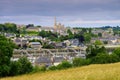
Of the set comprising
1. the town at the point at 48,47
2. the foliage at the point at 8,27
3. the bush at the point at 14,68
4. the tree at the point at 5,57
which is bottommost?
the town at the point at 48,47

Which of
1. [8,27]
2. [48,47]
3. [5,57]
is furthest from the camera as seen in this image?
[8,27]

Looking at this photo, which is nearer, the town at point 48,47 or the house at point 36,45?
the town at point 48,47

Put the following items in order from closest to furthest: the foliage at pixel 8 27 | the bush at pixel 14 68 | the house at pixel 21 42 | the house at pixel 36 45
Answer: the bush at pixel 14 68 → the house at pixel 36 45 → the house at pixel 21 42 → the foliage at pixel 8 27

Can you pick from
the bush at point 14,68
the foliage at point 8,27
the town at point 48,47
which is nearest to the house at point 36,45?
the town at point 48,47

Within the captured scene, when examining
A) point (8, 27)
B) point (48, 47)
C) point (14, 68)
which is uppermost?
point (14, 68)

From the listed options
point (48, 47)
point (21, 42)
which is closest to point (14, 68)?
point (48, 47)

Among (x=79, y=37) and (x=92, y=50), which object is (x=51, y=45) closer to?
(x=79, y=37)

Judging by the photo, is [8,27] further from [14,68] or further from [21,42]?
[14,68]

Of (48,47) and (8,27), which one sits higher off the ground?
(8,27)

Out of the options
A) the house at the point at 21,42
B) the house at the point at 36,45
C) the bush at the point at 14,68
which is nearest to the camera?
the bush at the point at 14,68

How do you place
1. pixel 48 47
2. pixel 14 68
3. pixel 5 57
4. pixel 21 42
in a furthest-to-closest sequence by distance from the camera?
pixel 21 42 → pixel 48 47 → pixel 14 68 → pixel 5 57

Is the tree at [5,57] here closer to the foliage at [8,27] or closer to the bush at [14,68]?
the bush at [14,68]

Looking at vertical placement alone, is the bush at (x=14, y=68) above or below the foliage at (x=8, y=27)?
above

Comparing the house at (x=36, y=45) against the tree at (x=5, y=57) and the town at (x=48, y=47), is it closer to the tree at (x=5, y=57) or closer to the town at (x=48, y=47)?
the town at (x=48, y=47)
